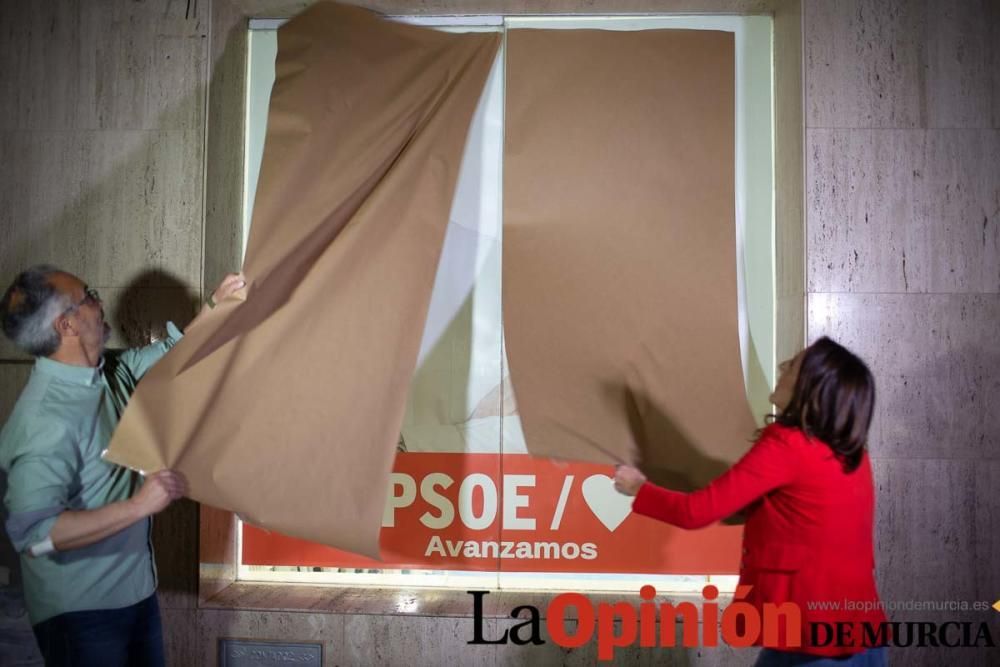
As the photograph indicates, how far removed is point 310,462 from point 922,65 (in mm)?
2509

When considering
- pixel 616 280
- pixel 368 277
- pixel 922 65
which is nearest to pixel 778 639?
pixel 616 280

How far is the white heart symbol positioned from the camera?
2736 millimetres

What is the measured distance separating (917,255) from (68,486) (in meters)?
2.74

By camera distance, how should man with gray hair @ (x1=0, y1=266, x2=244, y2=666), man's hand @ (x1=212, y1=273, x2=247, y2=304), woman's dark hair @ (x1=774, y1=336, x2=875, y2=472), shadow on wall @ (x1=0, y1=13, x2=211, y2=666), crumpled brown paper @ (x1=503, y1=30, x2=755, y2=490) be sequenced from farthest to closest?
1. shadow on wall @ (x1=0, y1=13, x2=211, y2=666)
2. crumpled brown paper @ (x1=503, y1=30, x2=755, y2=490)
3. man's hand @ (x1=212, y1=273, x2=247, y2=304)
4. man with gray hair @ (x1=0, y1=266, x2=244, y2=666)
5. woman's dark hair @ (x1=774, y1=336, x2=875, y2=472)

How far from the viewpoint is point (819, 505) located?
156 centimetres

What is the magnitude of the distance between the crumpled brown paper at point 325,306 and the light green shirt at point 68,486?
0.36ft

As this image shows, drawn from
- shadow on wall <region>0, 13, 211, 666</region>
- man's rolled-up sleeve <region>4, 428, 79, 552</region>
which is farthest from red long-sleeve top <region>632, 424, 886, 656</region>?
shadow on wall <region>0, 13, 211, 666</region>

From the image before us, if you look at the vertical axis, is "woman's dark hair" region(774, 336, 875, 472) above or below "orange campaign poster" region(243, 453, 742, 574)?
above

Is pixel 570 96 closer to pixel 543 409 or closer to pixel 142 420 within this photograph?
pixel 543 409

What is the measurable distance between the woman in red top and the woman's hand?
8.4 inches

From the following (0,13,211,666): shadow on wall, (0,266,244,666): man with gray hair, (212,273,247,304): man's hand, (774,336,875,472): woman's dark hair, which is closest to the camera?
(774,336,875,472): woman's dark hair

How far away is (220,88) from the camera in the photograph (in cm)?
273

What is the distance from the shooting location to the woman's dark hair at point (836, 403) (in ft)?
5.07

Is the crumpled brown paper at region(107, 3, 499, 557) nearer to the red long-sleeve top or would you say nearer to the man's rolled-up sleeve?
the man's rolled-up sleeve
